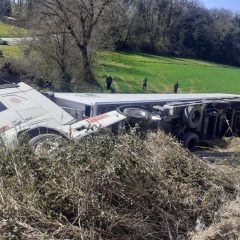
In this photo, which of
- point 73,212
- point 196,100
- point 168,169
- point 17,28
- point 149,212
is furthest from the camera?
point 17,28

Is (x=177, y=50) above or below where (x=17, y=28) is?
below

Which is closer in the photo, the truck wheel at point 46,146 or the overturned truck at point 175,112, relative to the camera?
the truck wheel at point 46,146

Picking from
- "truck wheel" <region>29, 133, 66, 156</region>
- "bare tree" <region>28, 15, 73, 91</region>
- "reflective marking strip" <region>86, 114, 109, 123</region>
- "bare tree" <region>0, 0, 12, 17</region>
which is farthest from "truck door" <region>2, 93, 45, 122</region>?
"bare tree" <region>0, 0, 12, 17</region>

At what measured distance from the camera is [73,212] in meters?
4.45

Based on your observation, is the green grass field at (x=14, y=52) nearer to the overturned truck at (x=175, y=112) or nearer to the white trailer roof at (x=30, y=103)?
the overturned truck at (x=175, y=112)

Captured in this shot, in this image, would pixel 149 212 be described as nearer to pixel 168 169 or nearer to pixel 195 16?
pixel 168 169

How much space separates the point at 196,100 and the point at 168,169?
5669 mm

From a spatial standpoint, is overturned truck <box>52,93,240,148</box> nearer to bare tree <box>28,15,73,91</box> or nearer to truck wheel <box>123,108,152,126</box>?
truck wheel <box>123,108,152,126</box>

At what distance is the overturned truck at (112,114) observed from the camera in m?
7.75

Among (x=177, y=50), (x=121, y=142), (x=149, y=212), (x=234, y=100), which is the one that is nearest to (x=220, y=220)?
(x=149, y=212)

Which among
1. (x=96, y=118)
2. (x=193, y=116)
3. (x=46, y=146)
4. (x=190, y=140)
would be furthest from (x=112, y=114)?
(x=46, y=146)

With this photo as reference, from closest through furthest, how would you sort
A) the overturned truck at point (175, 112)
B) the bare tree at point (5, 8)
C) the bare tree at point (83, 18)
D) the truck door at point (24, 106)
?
1. the truck door at point (24, 106)
2. the overturned truck at point (175, 112)
3. the bare tree at point (83, 18)
4. the bare tree at point (5, 8)

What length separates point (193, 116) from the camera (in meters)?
10.2

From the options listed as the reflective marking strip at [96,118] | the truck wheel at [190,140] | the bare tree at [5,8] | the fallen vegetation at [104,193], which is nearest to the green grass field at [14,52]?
the truck wheel at [190,140]
